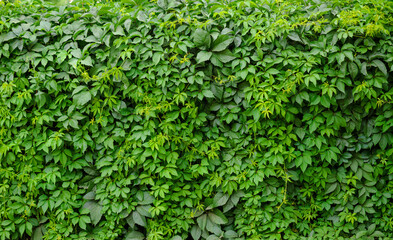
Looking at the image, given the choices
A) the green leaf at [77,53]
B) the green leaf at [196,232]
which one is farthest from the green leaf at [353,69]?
the green leaf at [77,53]

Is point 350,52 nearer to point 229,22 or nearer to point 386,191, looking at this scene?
point 229,22

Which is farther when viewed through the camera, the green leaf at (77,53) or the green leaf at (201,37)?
the green leaf at (77,53)

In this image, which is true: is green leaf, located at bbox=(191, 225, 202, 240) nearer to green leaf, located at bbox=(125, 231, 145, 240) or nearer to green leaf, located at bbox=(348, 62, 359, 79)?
green leaf, located at bbox=(125, 231, 145, 240)

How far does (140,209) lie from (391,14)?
9.34ft

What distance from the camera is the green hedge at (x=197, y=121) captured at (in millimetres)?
2896

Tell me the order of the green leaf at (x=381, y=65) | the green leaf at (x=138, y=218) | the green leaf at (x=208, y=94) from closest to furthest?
the green leaf at (x=381, y=65) < the green leaf at (x=208, y=94) < the green leaf at (x=138, y=218)

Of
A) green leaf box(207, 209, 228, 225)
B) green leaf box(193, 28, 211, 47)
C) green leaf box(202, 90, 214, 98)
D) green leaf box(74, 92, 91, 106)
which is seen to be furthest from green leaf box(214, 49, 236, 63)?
green leaf box(207, 209, 228, 225)

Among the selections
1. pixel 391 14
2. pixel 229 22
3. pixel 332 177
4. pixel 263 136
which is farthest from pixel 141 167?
pixel 391 14

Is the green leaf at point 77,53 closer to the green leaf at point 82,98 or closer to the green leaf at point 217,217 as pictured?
the green leaf at point 82,98

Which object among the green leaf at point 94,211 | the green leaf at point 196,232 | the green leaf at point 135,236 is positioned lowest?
the green leaf at point 196,232

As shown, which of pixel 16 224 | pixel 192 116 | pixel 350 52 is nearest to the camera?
pixel 350 52

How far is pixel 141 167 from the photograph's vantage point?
311 centimetres

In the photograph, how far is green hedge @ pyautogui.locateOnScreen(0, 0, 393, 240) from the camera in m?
2.90

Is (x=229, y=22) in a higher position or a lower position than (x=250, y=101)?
higher
